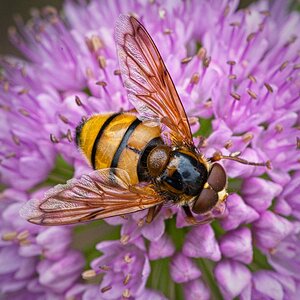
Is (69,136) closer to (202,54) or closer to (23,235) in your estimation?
(23,235)

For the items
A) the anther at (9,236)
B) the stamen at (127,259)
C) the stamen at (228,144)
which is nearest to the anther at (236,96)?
the stamen at (228,144)

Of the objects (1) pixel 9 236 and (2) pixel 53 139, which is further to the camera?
(1) pixel 9 236

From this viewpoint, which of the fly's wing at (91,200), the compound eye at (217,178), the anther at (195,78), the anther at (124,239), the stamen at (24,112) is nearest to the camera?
the fly's wing at (91,200)

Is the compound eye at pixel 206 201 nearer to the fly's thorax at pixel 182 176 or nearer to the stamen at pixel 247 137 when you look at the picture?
the fly's thorax at pixel 182 176

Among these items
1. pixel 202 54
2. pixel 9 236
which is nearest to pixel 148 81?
pixel 202 54

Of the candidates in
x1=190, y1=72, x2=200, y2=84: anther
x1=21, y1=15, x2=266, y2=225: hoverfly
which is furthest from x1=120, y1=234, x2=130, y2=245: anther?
x1=190, y1=72, x2=200, y2=84: anther

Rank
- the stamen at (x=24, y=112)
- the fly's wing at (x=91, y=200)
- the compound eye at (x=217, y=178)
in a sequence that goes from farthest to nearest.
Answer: the stamen at (x=24, y=112)
the compound eye at (x=217, y=178)
the fly's wing at (x=91, y=200)

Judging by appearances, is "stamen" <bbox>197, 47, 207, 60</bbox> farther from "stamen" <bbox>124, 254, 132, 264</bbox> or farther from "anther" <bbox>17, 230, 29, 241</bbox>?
"anther" <bbox>17, 230, 29, 241</bbox>
